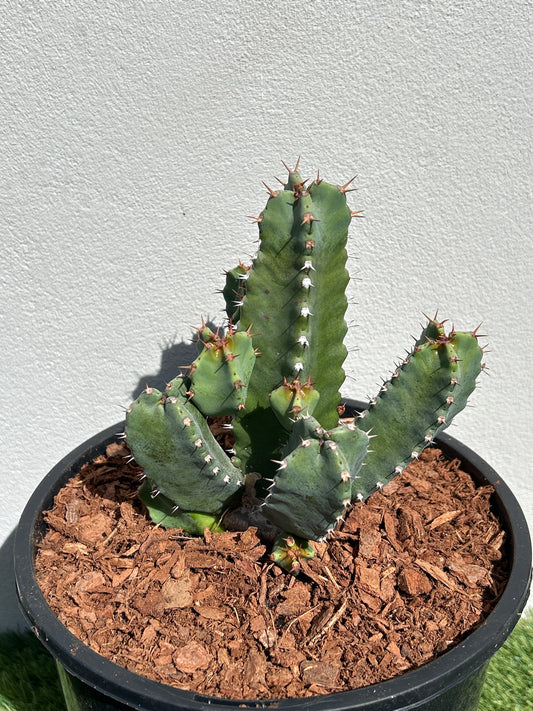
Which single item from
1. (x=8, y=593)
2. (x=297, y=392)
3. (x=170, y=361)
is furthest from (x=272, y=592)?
(x=8, y=593)

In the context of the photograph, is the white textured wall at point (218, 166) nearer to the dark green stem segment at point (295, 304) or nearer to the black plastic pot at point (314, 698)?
the dark green stem segment at point (295, 304)

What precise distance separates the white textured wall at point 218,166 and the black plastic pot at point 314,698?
2.19 feet

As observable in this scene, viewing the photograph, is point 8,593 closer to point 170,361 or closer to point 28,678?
point 28,678

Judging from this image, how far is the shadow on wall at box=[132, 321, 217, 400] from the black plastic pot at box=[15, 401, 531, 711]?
635 mm

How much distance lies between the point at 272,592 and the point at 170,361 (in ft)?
2.92

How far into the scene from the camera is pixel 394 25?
1.86 meters

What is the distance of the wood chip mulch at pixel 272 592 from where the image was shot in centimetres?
143

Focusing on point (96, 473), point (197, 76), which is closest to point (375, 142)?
point (197, 76)

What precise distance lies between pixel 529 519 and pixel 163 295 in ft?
→ 5.48

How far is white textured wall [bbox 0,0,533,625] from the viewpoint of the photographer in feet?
6.01

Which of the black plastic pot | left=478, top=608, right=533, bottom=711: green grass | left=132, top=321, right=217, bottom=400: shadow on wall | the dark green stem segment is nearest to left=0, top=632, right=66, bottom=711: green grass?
the black plastic pot

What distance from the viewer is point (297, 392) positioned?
145 cm

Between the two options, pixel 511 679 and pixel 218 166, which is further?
pixel 511 679

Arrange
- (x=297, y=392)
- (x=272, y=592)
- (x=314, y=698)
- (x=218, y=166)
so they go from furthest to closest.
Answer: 1. (x=218, y=166)
2. (x=272, y=592)
3. (x=297, y=392)
4. (x=314, y=698)
